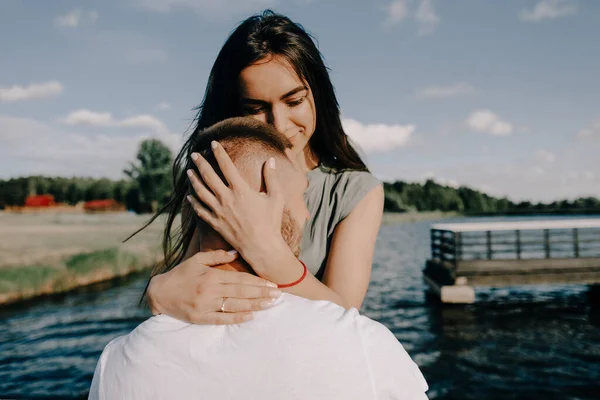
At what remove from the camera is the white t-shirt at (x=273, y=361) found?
3.93 feet

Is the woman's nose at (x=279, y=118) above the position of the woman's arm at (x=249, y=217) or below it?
above

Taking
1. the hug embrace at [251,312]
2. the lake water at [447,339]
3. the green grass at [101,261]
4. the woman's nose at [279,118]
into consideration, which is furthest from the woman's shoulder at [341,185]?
the green grass at [101,261]

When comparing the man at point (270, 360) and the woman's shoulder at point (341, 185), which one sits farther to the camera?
the woman's shoulder at point (341, 185)

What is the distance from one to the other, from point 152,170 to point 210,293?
94.4 metres

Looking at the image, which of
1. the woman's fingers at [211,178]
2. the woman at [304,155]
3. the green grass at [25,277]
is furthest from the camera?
the green grass at [25,277]

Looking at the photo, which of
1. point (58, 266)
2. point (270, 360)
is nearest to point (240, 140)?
point (270, 360)

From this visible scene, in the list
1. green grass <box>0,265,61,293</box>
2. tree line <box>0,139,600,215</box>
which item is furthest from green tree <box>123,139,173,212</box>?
green grass <box>0,265,61,293</box>

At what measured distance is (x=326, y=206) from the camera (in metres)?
2.22

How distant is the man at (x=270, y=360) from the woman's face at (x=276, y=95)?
110 centimetres

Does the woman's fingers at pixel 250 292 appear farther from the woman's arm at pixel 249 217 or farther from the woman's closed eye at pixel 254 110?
the woman's closed eye at pixel 254 110

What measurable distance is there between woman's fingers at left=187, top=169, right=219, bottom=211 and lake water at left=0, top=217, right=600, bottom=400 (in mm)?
9454

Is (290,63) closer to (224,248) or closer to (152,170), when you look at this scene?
(224,248)

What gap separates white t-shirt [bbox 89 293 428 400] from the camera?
47.2 inches

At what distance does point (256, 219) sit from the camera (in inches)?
55.6
